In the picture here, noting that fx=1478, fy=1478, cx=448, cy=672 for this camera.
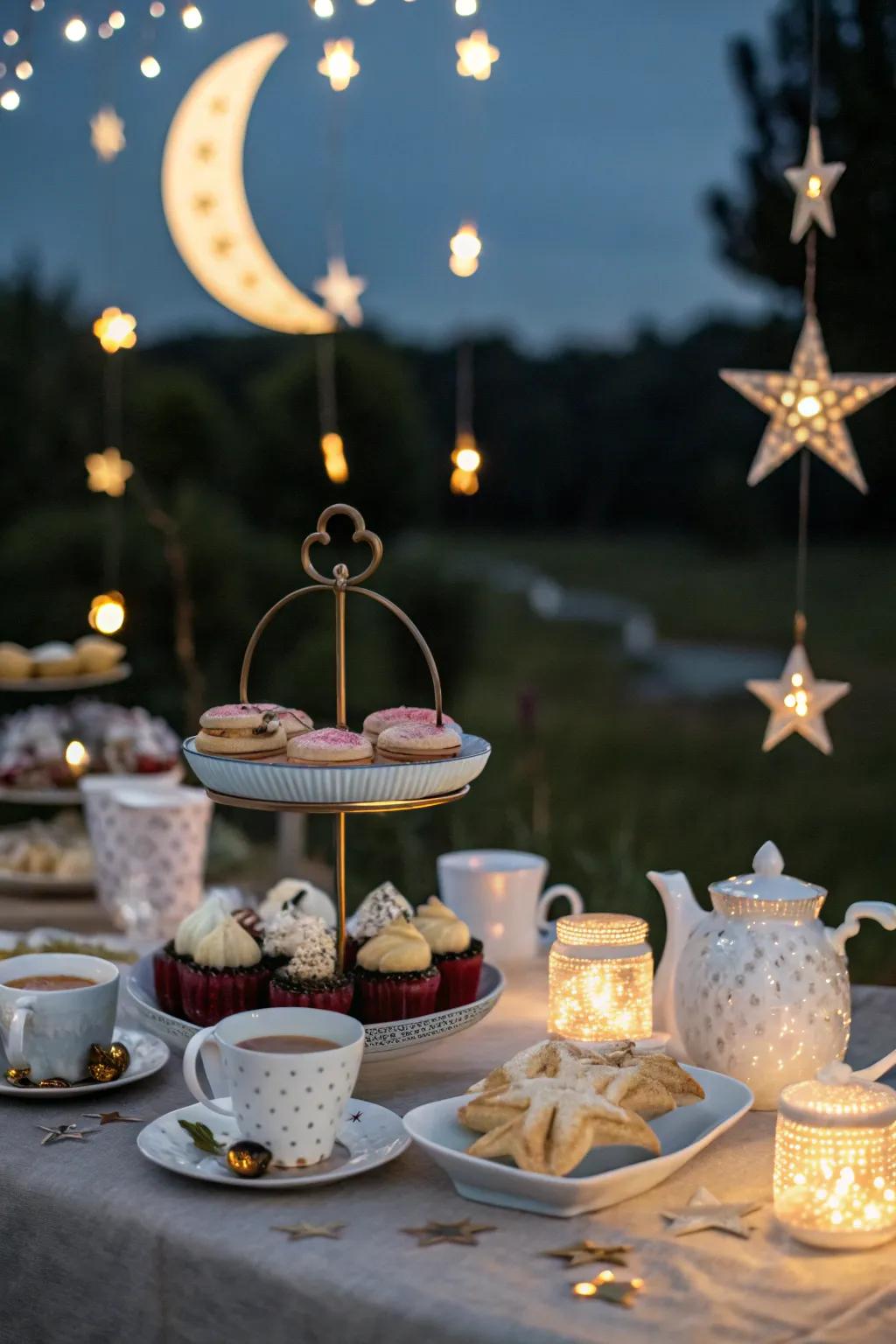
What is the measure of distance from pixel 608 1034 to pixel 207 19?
9.68 ft

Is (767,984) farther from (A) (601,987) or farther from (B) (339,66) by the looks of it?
(B) (339,66)

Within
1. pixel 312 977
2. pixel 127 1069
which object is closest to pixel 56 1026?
pixel 127 1069

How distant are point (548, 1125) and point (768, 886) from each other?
13.9 inches

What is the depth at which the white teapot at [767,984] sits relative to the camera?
1306mm

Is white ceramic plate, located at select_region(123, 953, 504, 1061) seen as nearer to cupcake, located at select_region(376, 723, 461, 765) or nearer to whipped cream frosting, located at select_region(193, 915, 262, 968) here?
whipped cream frosting, located at select_region(193, 915, 262, 968)

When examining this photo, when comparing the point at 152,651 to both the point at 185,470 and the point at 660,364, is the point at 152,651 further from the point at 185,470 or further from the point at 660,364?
the point at 660,364

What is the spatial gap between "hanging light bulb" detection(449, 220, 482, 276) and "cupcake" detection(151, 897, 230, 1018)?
1.27m

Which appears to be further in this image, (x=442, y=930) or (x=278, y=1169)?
(x=442, y=930)

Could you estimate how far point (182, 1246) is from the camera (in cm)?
105

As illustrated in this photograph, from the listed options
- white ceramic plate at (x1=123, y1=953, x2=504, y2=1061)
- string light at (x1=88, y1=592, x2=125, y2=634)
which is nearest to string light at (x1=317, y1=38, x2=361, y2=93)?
string light at (x1=88, y1=592, x2=125, y2=634)

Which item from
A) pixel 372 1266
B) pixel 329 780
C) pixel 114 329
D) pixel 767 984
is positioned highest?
pixel 114 329

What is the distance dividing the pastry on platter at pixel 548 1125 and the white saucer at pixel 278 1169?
8cm

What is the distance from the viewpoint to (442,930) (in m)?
1.45

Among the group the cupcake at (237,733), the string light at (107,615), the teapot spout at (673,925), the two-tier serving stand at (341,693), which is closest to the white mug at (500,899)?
the teapot spout at (673,925)
